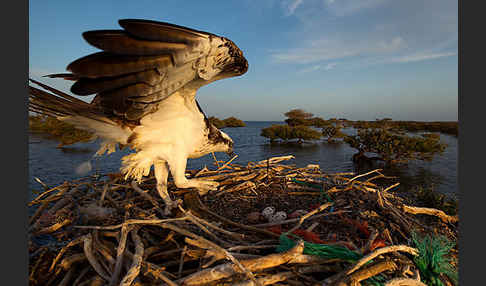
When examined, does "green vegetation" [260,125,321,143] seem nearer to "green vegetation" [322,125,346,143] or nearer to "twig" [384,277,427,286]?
"green vegetation" [322,125,346,143]

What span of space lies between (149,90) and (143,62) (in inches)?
6.7

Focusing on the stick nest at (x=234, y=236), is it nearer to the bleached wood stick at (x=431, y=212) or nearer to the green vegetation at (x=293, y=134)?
the bleached wood stick at (x=431, y=212)

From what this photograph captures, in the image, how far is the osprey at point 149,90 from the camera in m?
1.06

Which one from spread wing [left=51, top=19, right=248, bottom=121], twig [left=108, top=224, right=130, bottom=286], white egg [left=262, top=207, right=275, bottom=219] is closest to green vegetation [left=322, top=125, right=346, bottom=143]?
white egg [left=262, top=207, right=275, bottom=219]

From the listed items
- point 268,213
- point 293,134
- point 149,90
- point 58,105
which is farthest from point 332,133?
point 58,105

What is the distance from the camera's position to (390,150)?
5938 mm

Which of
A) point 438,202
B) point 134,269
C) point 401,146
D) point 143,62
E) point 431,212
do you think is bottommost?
point 438,202

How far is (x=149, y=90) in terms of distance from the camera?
48.8 inches

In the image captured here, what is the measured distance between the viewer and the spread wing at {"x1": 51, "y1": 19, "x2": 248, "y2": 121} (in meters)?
1.03

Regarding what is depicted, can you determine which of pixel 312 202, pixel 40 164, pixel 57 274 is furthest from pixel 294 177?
pixel 40 164

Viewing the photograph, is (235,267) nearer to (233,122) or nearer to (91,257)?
(91,257)

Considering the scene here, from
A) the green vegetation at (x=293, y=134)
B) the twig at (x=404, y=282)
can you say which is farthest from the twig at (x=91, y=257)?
the green vegetation at (x=293, y=134)

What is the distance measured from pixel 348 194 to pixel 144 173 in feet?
6.90

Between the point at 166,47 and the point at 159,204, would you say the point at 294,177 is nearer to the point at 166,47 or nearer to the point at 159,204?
→ the point at 159,204
